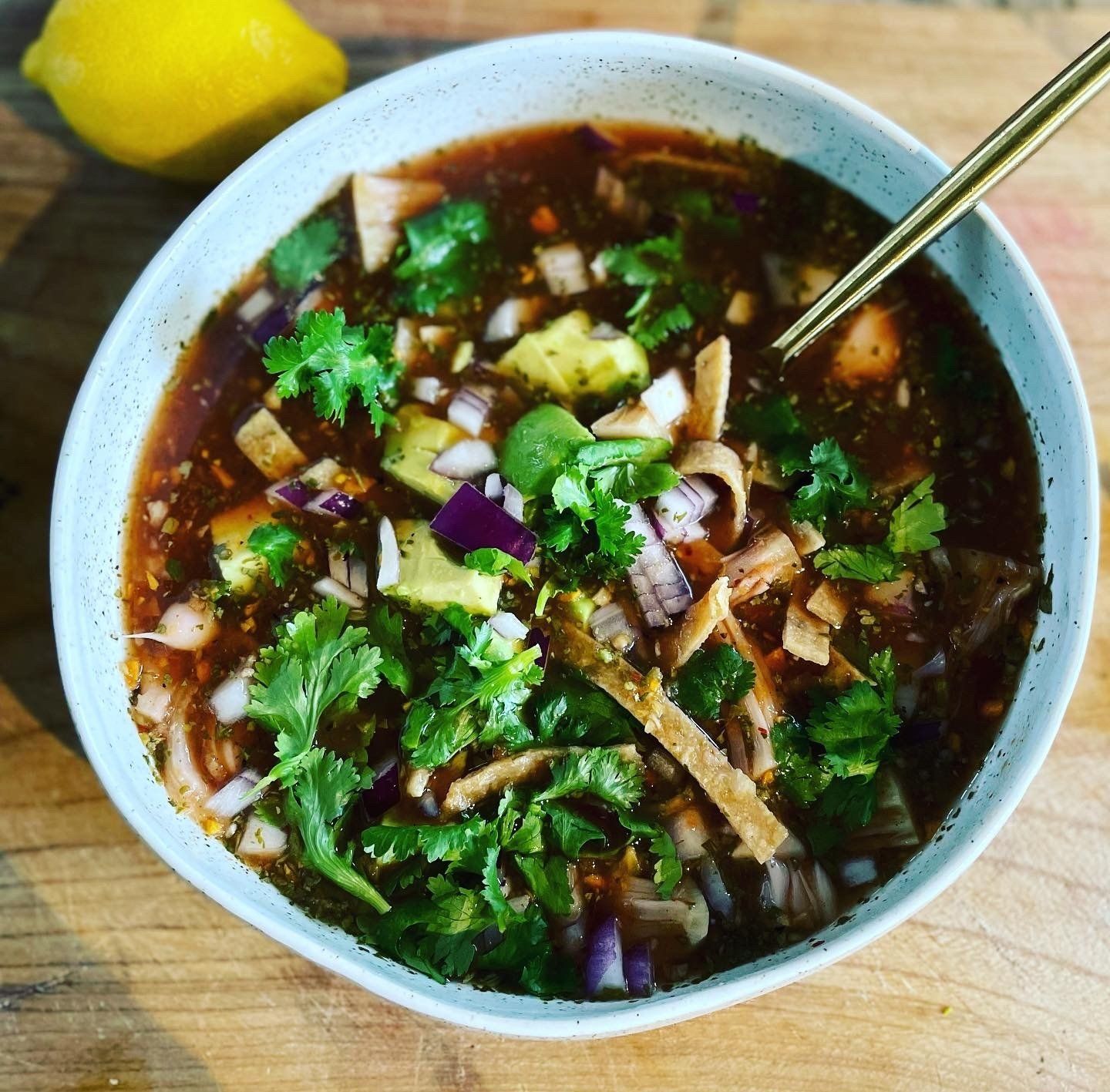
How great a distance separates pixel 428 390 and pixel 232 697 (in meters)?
0.81

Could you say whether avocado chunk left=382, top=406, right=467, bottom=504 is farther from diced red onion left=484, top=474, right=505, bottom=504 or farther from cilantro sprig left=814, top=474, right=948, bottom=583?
cilantro sprig left=814, top=474, right=948, bottom=583

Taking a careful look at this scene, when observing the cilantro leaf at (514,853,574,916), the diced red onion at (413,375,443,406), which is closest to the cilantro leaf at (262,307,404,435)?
the diced red onion at (413,375,443,406)

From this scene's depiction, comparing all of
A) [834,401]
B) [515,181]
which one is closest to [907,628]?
[834,401]

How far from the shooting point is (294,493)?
233 centimetres

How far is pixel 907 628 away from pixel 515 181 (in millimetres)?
1397

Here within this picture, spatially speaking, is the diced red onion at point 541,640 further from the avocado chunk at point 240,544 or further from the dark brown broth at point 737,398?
the avocado chunk at point 240,544

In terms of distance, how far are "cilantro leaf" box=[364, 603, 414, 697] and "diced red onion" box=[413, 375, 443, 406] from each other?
49 cm

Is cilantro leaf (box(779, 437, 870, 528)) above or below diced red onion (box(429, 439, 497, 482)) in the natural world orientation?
above

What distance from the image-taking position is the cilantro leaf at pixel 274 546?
229cm

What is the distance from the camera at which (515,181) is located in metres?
2.51

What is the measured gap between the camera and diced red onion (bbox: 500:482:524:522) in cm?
224

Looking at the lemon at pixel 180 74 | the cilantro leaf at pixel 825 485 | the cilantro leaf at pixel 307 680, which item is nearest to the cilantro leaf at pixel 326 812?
the cilantro leaf at pixel 307 680

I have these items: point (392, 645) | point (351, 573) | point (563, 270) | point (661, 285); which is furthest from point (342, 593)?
point (661, 285)

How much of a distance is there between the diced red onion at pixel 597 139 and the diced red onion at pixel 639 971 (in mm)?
1834
